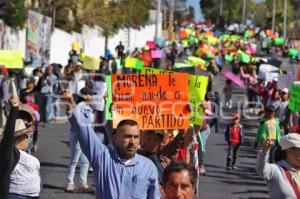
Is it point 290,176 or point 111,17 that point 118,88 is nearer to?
point 290,176

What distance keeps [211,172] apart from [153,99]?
20.8 feet

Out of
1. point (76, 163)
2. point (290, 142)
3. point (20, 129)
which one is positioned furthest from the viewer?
point (76, 163)

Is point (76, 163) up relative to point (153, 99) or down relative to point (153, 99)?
down

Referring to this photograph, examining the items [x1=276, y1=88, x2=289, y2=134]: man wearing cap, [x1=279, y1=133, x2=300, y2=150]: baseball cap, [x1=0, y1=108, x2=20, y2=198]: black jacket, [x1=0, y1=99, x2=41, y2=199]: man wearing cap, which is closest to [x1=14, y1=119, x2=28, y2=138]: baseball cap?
[x1=0, y1=99, x2=41, y2=199]: man wearing cap

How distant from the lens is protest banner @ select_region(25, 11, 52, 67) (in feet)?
107

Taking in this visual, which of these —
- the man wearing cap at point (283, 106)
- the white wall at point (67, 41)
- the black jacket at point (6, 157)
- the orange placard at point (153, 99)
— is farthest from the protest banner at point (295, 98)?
the white wall at point (67, 41)

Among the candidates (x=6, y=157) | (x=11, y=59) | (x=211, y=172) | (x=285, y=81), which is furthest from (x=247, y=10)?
(x=6, y=157)

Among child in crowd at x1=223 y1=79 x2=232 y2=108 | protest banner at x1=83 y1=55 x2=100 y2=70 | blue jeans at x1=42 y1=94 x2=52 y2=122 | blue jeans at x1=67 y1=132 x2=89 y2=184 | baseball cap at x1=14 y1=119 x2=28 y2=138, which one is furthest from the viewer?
child in crowd at x1=223 y1=79 x2=232 y2=108

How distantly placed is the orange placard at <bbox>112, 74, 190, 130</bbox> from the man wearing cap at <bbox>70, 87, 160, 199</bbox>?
2.83 meters

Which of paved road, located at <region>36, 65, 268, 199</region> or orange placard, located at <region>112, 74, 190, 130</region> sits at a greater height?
orange placard, located at <region>112, 74, 190, 130</region>

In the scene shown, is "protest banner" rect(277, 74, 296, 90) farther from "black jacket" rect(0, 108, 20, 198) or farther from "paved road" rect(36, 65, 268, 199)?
"black jacket" rect(0, 108, 20, 198)

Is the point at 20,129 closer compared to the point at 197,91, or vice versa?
the point at 20,129

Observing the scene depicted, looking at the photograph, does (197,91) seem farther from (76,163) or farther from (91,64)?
(91,64)

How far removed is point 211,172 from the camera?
627 inches
